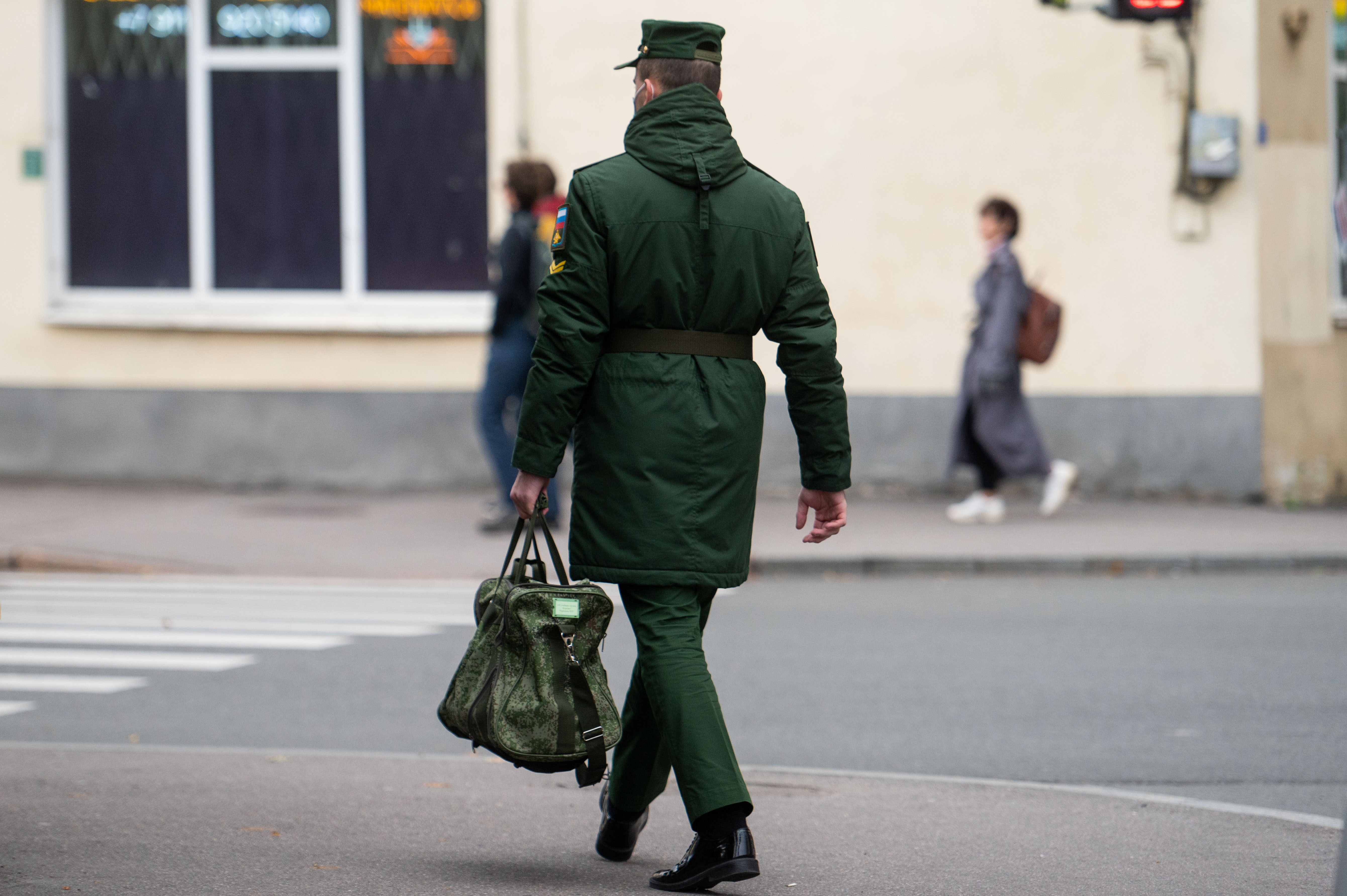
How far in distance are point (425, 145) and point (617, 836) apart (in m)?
10.3

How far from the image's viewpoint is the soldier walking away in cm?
401

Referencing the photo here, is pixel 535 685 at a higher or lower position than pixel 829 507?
lower

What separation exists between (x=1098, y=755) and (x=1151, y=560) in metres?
4.95

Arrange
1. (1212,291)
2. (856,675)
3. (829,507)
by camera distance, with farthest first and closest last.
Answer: (1212,291), (856,675), (829,507)

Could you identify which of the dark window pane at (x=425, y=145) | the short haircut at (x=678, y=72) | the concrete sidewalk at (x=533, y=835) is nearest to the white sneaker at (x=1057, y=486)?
the dark window pane at (x=425, y=145)

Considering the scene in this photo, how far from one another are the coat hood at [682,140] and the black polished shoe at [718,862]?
1.48m

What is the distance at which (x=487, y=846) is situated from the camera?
15.0ft

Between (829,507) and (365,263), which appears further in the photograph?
(365,263)

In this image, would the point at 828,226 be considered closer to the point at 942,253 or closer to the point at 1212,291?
the point at 942,253

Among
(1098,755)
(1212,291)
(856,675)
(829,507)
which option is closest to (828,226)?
(1212,291)

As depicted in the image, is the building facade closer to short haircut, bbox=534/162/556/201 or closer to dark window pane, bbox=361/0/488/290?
dark window pane, bbox=361/0/488/290

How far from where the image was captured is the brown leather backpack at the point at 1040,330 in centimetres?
1177

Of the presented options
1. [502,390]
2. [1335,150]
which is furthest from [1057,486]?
[1335,150]

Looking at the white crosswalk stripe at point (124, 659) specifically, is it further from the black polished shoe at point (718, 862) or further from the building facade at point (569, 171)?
the building facade at point (569, 171)
